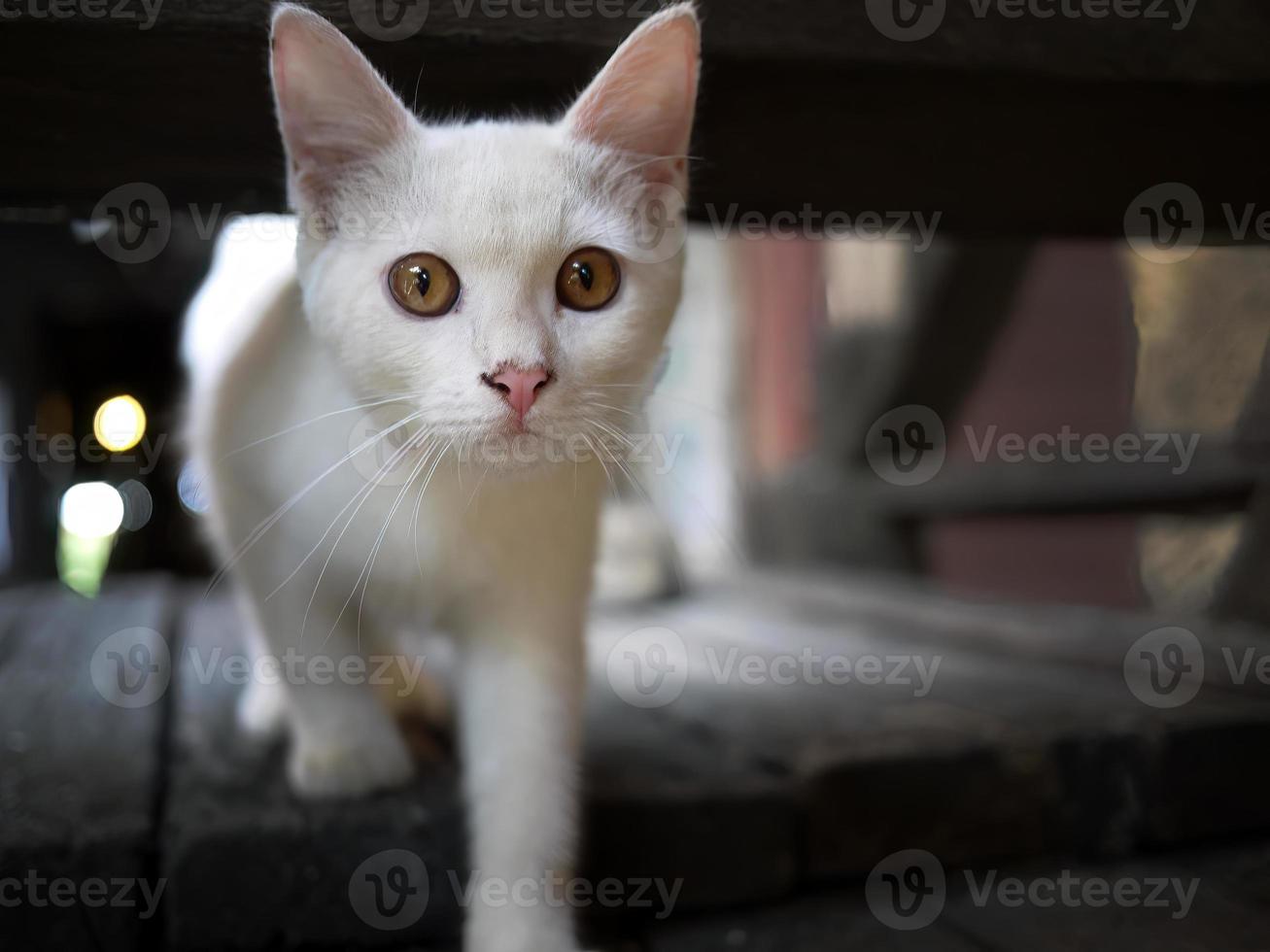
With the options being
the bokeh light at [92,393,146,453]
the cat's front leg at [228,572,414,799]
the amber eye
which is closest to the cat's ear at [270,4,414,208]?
the amber eye

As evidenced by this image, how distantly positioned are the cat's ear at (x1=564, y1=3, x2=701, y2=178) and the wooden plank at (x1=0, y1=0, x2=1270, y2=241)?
0.03 m

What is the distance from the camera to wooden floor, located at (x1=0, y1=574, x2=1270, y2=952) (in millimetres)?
1008

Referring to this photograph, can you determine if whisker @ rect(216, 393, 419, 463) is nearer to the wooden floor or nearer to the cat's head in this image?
the cat's head

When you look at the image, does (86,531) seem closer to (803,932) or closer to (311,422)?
(311,422)

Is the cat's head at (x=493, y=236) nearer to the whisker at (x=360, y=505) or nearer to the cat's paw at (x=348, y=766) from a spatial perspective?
the whisker at (x=360, y=505)

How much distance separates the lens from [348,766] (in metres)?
1.14

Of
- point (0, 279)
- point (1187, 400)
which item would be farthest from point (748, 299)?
point (0, 279)

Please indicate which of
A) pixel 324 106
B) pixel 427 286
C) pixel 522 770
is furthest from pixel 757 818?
pixel 324 106

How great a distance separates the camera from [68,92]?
941 millimetres

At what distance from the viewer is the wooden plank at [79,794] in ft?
3.16

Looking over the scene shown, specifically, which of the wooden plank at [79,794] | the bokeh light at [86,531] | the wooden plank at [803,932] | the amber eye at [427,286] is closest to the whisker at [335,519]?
the amber eye at [427,286]

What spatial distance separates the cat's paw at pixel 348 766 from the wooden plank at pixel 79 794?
0.51 ft

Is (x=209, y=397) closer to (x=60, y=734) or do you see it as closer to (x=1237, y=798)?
(x=60, y=734)

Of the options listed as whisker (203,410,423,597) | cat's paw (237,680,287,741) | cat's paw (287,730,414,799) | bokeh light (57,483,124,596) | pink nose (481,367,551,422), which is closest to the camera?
pink nose (481,367,551,422)
